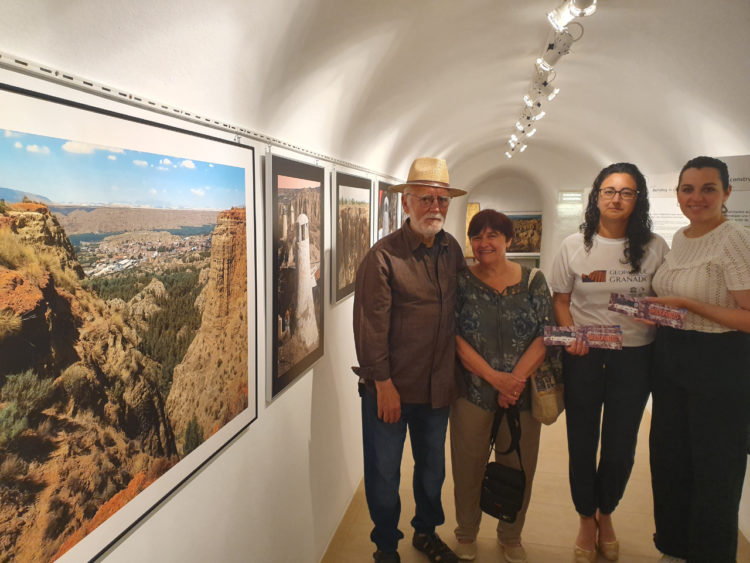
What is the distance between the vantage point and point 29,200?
108 centimetres

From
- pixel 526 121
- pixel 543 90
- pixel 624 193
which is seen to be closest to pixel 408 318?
pixel 624 193

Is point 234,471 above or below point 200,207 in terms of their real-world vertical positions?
below

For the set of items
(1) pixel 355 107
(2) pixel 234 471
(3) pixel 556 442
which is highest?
(1) pixel 355 107

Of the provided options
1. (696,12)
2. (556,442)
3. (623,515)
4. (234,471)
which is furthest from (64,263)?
(556,442)

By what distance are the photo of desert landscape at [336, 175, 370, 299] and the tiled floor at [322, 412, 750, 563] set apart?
190 centimetres

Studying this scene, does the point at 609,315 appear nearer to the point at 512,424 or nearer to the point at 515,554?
the point at 512,424

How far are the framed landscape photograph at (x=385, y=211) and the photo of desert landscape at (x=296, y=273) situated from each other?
2072 millimetres

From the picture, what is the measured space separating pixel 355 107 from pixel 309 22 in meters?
1.26

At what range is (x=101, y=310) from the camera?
4.26ft

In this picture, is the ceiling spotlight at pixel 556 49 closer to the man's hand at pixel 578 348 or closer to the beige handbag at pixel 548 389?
the beige handbag at pixel 548 389

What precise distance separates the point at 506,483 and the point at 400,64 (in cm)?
305

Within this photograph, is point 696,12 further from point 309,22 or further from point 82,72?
point 82,72

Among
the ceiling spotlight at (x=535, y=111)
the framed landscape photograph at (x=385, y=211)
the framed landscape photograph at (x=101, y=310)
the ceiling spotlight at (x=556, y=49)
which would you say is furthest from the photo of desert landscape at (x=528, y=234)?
the framed landscape photograph at (x=101, y=310)

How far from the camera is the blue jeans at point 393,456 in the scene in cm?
298
